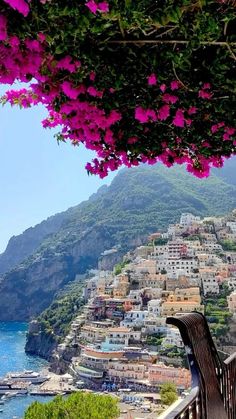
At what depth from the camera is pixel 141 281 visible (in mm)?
51594

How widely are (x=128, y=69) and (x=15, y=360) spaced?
177 ft

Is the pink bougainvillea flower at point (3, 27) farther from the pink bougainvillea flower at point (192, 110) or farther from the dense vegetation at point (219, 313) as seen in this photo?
the dense vegetation at point (219, 313)

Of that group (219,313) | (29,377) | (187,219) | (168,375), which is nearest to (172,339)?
(219,313)

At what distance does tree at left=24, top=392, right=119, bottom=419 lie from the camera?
63.5ft

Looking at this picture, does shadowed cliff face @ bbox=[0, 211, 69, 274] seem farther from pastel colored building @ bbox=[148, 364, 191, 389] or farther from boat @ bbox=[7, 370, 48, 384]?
pastel colored building @ bbox=[148, 364, 191, 389]

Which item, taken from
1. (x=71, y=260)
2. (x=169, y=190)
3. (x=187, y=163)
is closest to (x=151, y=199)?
(x=169, y=190)

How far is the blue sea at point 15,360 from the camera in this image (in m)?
34.6

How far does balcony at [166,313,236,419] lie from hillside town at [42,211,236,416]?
30.2 metres

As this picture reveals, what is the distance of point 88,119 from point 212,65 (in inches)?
24.3

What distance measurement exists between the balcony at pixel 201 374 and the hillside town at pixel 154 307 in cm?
3019

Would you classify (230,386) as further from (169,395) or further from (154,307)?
(154,307)

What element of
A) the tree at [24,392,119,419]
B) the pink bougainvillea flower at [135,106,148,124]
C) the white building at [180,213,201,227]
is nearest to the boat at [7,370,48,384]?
the tree at [24,392,119,419]

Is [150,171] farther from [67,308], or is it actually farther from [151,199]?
[67,308]

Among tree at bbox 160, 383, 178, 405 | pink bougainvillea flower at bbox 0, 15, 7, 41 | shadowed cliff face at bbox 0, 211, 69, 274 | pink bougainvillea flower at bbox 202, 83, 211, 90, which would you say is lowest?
tree at bbox 160, 383, 178, 405
